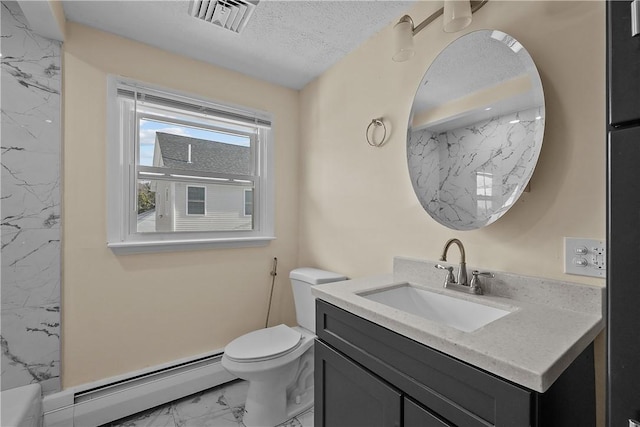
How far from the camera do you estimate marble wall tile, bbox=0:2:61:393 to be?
149 centimetres

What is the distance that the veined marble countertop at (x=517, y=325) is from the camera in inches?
25.8

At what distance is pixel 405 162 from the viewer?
1588mm

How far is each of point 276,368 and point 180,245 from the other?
100cm

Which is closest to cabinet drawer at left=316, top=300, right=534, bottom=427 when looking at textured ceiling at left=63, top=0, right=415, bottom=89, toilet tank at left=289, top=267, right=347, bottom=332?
toilet tank at left=289, top=267, right=347, bottom=332

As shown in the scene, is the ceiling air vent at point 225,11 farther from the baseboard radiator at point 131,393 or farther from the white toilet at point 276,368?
the baseboard radiator at point 131,393

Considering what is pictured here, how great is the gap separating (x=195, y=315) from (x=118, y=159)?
3.66ft

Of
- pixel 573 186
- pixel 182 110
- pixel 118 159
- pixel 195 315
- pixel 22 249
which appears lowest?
pixel 195 315

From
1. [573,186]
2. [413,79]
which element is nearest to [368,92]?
[413,79]

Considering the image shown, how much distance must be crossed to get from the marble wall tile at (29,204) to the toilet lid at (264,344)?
3.13ft

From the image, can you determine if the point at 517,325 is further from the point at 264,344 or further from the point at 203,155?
the point at 203,155

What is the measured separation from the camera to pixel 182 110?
1.97m

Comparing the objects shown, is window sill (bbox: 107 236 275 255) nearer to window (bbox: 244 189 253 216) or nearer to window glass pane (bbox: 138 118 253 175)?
window (bbox: 244 189 253 216)

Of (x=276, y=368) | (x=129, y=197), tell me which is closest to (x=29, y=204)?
(x=129, y=197)
